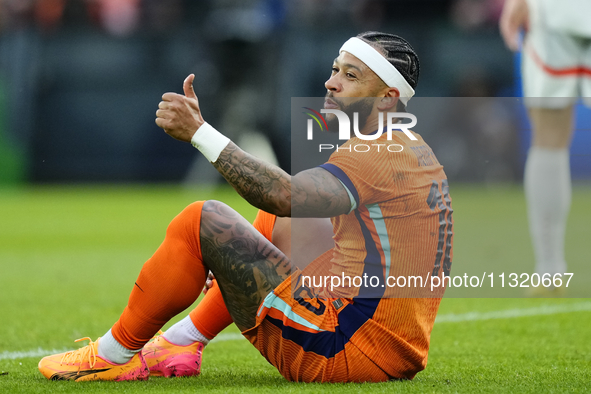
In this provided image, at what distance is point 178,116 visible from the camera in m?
2.63

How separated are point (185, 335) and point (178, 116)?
913 mm

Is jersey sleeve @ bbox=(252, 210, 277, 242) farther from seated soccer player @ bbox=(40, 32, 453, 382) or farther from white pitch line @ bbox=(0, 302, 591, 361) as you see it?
white pitch line @ bbox=(0, 302, 591, 361)

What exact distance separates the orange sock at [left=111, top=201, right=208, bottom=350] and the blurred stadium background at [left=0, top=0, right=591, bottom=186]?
44.4 ft

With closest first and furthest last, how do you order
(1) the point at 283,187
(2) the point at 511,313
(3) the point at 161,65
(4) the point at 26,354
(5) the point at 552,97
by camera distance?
(1) the point at 283,187 → (4) the point at 26,354 → (2) the point at 511,313 → (5) the point at 552,97 → (3) the point at 161,65

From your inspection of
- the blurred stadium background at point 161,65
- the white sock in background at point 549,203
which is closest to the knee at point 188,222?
the white sock in background at point 549,203

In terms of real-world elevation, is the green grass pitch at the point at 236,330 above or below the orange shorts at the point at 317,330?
below

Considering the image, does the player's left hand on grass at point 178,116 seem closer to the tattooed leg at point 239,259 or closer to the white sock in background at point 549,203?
the tattooed leg at point 239,259

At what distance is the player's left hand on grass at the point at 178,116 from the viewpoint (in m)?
2.62

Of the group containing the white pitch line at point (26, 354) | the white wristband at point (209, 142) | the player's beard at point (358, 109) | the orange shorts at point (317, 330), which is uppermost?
the player's beard at point (358, 109)

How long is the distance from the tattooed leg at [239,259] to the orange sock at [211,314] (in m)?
0.33

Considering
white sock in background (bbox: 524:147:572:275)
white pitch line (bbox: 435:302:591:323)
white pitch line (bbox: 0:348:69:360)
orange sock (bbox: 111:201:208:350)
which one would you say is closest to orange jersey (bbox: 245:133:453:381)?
orange sock (bbox: 111:201:208:350)

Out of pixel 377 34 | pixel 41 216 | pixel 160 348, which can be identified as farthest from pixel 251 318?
pixel 41 216

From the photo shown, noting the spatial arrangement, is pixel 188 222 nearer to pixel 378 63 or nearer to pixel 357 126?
pixel 357 126

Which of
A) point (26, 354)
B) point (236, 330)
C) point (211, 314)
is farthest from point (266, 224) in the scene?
point (236, 330)
